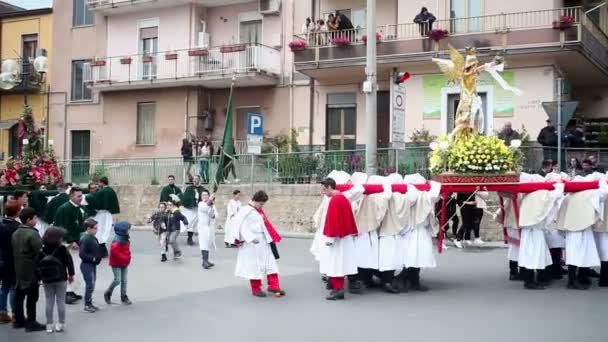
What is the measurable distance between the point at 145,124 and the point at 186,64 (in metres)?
4.01

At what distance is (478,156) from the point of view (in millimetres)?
10656

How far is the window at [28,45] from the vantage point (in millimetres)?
33969

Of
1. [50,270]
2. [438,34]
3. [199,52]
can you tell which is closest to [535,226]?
[50,270]

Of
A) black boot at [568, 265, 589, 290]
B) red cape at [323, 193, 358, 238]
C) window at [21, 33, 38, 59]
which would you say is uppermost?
window at [21, 33, 38, 59]

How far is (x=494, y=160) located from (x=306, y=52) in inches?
596

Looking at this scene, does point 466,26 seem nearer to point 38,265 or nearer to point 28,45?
point 38,265

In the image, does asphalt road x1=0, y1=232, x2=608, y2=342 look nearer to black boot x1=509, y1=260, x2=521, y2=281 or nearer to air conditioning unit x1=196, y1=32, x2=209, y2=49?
black boot x1=509, y1=260, x2=521, y2=281

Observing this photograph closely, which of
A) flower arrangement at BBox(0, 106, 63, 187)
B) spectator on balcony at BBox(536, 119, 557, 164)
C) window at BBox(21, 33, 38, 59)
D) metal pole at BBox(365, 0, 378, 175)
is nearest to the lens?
metal pole at BBox(365, 0, 378, 175)

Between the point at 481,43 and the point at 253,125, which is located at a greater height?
the point at 481,43

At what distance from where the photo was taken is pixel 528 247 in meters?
11.1

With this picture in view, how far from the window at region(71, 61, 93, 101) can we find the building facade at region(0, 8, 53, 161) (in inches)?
54.7

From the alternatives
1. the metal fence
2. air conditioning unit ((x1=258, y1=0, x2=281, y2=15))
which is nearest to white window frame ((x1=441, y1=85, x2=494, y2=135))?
the metal fence

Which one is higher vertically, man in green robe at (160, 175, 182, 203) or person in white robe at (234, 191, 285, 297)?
man in green robe at (160, 175, 182, 203)

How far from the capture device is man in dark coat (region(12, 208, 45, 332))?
28.2 feet
